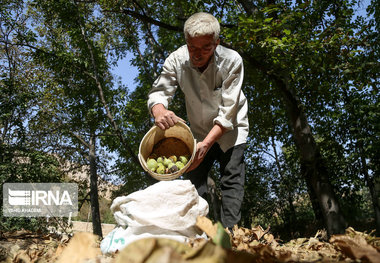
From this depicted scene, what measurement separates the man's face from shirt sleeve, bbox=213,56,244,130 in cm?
25

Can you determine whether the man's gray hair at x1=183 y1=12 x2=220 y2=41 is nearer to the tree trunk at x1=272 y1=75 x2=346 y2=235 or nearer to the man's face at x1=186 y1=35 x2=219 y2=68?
the man's face at x1=186 y1=35 x2=219 y2=68

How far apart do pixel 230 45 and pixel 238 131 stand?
4520 mm

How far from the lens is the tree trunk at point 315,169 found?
632 centimetres

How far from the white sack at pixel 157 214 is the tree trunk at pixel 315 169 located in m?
5.20

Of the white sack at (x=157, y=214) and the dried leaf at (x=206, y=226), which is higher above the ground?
the white sack at (x=157, y=214)

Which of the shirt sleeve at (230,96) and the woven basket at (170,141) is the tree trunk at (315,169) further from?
the woven basket at (170,141)

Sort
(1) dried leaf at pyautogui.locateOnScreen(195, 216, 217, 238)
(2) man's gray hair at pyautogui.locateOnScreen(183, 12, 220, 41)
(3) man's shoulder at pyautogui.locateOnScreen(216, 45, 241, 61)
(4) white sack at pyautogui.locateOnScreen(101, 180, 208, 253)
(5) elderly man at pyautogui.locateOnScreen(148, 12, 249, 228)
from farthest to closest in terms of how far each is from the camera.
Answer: (3) man's shoulder at pyautogui.locateOnScreen(216, 45, 241, 61) < (5) elderly man at pyautogui.locateOnScreen(148, 12, 249, 228) < (2) man's gray hair at pyautogui.locateOnScreen(183, 12, 220, 41) < (4) white sack at pyautogui.locateOnScreen(101, 180, 208, 253) < (1) dried leaf at pyautogui.locateOnScreen(195, 216, 217, 238)

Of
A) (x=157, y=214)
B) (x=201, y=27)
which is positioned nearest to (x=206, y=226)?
(x=157, y=214)

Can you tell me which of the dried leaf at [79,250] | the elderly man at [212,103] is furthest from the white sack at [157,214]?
the dried leaf at [79,250]

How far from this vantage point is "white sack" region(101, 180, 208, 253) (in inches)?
73.9

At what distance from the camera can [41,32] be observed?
14.5m

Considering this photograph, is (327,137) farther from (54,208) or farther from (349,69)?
(54,208)

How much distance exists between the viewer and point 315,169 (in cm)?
684

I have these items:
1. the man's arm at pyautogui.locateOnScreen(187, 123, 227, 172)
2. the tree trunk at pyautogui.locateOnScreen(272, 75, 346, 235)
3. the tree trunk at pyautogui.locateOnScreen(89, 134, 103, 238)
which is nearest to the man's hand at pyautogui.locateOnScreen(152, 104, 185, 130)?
the man's arm at pyautogui.locateOnScreen(187, 123, 227, 172)
